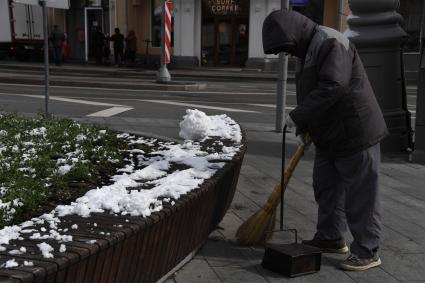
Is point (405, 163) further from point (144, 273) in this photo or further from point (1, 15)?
point (1, 15)

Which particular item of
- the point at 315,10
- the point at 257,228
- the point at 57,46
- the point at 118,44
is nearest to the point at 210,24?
the point at 118,44

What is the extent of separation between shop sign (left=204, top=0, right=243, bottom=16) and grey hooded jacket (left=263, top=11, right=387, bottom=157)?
76.3ft

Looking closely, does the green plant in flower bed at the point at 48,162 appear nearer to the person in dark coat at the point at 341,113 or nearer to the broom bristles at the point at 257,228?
the broom bristles at the point at 257,228

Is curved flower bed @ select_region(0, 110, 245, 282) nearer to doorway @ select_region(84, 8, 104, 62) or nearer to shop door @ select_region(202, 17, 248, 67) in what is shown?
shop door @ select_region(202, 17, 248, 67)

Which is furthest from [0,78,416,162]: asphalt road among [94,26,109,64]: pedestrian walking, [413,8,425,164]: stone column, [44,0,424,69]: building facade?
[94,26,109,64]: pedestrian walking

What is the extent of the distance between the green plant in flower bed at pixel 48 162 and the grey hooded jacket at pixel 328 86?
1.45m

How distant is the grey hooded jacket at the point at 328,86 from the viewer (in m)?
3.36

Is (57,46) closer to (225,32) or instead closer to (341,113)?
(225,32)

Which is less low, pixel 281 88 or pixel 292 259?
pixel 281 88

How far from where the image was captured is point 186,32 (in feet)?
86.4

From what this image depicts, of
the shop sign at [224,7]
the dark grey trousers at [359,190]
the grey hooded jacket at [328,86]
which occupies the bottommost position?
the dark grey trousers at [359,190]

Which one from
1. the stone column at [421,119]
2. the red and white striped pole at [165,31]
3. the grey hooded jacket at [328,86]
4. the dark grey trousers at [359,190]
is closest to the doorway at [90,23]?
the red and white striped pole at [165,31]

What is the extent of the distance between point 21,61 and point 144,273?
28.1 metres

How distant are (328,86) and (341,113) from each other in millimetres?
258
